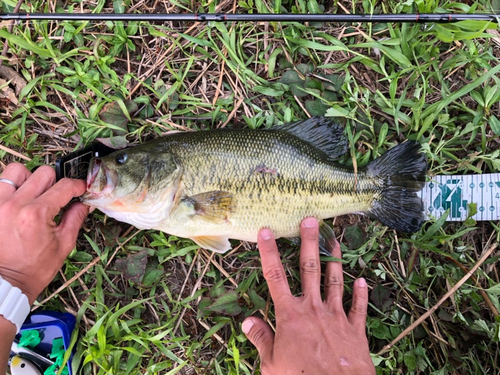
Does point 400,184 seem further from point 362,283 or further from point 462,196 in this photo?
point 362,283

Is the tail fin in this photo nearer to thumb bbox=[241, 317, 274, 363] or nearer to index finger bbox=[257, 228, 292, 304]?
index finger bbox=[257, 228, 292, 304]

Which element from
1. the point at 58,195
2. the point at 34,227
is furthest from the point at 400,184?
the point at 34,227

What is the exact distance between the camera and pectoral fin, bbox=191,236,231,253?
2.73m

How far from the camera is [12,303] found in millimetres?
2281

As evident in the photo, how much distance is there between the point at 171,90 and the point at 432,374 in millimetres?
3028

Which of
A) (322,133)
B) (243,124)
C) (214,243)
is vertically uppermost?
(243,124)

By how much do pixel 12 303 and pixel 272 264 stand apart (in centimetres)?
171

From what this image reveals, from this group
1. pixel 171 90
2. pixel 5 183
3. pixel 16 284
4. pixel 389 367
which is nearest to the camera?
pixel 16 284

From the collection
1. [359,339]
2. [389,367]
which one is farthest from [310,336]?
[389,367]

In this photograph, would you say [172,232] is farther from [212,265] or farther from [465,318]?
[465,318]

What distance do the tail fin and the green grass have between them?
15 centimetres

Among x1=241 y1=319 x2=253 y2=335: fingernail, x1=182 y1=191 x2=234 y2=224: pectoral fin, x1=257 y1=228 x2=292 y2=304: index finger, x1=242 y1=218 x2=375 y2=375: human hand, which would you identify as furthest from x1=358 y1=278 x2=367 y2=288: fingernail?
x1=182 y1=191 x2=234 y2=224: pectoral fin

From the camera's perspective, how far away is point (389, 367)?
2.79m

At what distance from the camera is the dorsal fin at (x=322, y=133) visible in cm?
284
